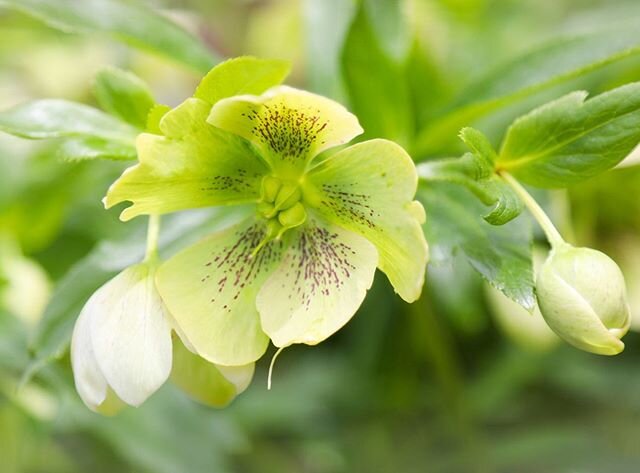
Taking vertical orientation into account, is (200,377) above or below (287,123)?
below

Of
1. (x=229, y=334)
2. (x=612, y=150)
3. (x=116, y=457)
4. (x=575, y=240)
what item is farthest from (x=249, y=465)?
(x=612, y=150)

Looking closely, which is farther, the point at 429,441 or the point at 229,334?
the point at 429,441

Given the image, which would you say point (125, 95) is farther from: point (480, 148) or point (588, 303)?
point (588, 303)

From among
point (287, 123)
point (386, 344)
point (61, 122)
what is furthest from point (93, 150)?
point (386, 344)

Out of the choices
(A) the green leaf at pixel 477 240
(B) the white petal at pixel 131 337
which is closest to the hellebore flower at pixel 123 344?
(B) the white petal at pixel 131 337

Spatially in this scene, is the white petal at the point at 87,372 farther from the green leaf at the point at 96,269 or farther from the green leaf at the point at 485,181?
the green leaf at the point at 485,181

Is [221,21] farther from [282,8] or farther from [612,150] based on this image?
[612,150]

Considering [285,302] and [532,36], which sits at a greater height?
[532,36]
